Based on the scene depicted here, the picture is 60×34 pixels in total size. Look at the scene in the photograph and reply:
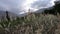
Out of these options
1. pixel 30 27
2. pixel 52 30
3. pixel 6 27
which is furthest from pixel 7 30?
pixel 52 30

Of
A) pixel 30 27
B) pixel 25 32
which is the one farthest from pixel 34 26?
pixel 25 32

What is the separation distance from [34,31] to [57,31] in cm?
65

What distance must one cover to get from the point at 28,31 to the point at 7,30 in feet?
2.00

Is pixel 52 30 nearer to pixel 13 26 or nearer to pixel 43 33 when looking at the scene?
pixel 43 33

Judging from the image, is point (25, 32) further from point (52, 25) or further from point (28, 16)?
point (28, 16)

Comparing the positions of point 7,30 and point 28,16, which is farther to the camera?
point 28,16

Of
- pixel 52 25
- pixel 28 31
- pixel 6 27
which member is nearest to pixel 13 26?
pixel 6 27

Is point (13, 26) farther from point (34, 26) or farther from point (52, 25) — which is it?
point (52, 25)

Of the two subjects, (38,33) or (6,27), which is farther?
(6,27)

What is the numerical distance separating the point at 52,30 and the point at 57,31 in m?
0.26

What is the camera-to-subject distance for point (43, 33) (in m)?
6.73

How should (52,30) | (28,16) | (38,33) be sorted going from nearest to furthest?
(38,33) < (52,30) < (28,16)

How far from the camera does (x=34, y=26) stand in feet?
23.5

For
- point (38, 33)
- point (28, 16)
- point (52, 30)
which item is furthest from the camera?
point (28, 16)
